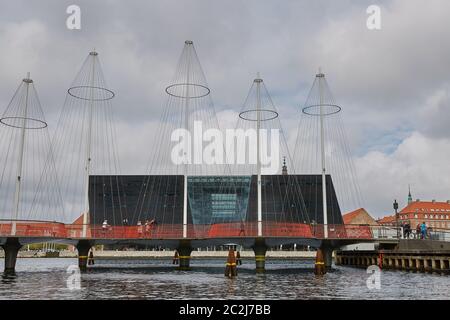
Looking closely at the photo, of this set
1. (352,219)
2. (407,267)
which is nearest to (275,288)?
(407,267)

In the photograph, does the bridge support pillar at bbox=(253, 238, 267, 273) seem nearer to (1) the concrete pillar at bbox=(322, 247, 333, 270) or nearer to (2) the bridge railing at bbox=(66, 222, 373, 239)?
(2) the bridge railing at bbox=(66, 222, 373, 239)

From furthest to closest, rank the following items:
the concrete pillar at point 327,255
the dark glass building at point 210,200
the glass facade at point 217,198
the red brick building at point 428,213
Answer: the red brick building at point 428,213, the glass facade at point 217,198, the dark glass building at point 210,200, the concrete pillar at point 327,255

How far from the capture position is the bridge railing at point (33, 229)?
40.2m

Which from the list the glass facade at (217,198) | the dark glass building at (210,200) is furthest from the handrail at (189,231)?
the glass facade at (217,198)

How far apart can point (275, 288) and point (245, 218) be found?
2458 inches

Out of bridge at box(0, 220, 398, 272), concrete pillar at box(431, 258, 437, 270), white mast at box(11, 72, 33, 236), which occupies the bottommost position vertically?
concrete pillar at box(431, 258, 437, 270)

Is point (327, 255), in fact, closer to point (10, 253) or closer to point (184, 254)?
point (184, 254)

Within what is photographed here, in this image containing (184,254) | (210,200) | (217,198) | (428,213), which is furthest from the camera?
(428,213)

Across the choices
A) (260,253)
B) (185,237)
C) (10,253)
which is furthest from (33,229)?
(260,253)

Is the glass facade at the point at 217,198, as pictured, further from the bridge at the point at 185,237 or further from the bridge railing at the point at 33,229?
the bridge railing at the point at 33,229

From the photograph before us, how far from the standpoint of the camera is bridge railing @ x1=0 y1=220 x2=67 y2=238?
4016 cm

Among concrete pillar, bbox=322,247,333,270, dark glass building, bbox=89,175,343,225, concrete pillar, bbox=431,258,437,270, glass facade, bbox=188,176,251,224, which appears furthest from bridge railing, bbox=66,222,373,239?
glass facade, bbox=188,176,251,224

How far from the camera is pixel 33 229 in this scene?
41000 mm
